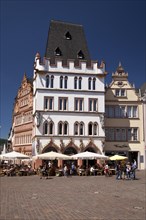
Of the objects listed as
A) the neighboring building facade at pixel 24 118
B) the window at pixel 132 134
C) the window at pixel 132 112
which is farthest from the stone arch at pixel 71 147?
the neighboring building facade at pixel 24 118

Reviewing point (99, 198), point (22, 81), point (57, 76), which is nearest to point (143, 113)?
point (57, 76)

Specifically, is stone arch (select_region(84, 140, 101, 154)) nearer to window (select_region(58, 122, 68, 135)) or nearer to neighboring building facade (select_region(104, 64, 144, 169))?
neighboring building facade (select_region(104, 64, 144, 169))

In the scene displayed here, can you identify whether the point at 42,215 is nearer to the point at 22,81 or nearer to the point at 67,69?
the point at 67,69

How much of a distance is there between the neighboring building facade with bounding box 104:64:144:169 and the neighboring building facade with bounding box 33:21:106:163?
2.55 metres

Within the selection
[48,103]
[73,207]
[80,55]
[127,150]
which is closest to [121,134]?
[127,150]

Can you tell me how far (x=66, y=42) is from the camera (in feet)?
176

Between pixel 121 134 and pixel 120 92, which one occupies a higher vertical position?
pixel 120 92

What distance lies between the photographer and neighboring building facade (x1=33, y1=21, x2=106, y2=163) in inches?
1853

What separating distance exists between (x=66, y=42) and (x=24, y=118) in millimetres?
19713

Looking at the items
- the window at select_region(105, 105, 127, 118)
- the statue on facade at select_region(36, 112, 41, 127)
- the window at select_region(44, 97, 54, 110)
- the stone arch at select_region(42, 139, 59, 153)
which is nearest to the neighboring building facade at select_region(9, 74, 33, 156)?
the stone arch at select_region(42, 139, 59, 153)

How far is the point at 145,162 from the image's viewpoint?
50.9 metres

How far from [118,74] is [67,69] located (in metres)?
8.97

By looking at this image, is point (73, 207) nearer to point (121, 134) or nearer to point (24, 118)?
point (121, 134)

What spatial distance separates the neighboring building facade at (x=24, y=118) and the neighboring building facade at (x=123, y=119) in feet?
54.4
